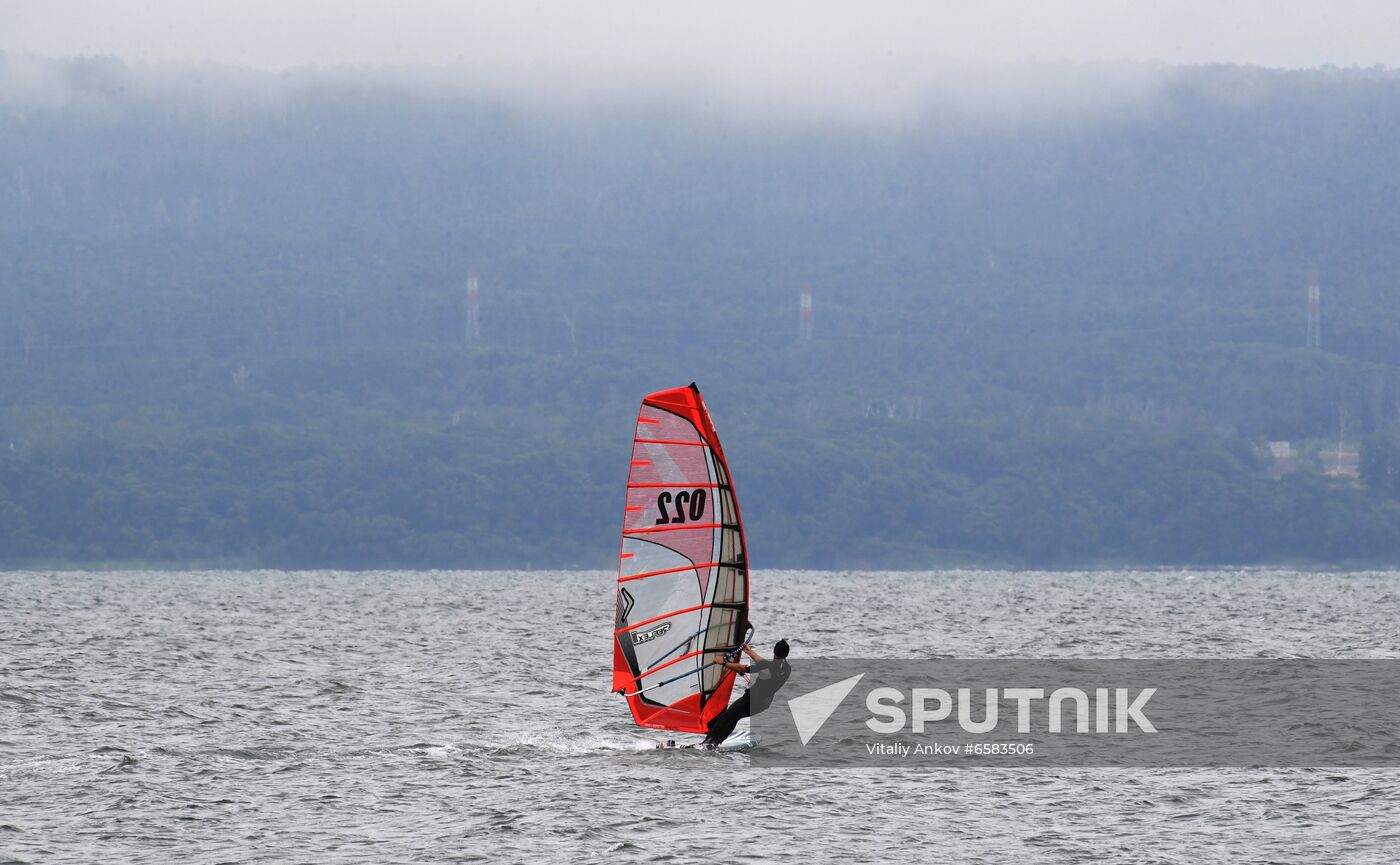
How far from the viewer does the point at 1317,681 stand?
43.6 metres

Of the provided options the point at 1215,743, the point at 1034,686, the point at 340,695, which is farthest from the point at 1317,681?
the point at 340,695

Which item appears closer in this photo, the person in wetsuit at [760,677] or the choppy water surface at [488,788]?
the choppy water surface at [488,788]

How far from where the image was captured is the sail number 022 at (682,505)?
26875 mm

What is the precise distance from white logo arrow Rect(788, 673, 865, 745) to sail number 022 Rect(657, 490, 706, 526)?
728 cm

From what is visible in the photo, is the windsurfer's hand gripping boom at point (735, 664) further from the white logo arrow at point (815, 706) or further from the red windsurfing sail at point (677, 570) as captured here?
the white logo arrow at point (815, 706)

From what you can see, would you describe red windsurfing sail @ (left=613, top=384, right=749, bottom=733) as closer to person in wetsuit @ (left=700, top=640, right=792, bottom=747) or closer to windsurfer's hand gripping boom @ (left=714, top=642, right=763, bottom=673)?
windsurfer's hand gripping boom @ (left=714, top=642, right=763, bottom=673)

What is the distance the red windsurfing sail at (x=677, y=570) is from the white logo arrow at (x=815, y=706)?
475 centimetres

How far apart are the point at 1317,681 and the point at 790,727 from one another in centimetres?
1601

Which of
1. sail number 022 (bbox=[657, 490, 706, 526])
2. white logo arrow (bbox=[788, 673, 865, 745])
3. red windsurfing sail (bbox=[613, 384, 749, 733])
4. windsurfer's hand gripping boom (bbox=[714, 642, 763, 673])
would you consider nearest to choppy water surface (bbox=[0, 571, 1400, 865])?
red windsurfing sail (bbox=[613, 384, 749, 733])

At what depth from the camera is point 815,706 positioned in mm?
38656

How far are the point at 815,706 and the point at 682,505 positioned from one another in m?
13.0

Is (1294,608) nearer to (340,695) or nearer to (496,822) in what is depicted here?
(340,695)

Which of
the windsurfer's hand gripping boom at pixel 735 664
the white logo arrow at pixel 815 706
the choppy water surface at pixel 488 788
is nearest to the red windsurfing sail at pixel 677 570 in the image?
the windsurfer's hand gripping boom at pixel 735 664

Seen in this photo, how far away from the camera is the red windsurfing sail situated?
2641cm
